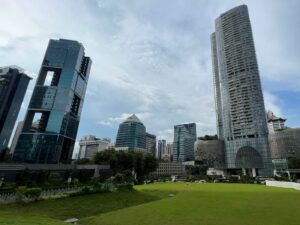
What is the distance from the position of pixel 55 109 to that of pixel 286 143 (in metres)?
119

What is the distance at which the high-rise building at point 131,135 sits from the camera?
528 ft

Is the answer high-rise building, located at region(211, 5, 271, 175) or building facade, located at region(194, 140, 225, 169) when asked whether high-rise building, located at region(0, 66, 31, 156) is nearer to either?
building facade, located at region(194, 140, 225, 169)

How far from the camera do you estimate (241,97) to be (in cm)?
10575

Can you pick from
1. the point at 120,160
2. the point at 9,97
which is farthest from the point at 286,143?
the point at 9,97

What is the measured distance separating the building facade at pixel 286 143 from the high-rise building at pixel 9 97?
438 ft

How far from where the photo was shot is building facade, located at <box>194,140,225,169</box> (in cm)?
11486

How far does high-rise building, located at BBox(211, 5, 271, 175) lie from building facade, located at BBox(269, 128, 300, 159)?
67.2 feet

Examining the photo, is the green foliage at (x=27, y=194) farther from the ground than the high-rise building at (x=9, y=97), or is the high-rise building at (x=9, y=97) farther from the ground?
the high-rise building at (x=9, y=97)

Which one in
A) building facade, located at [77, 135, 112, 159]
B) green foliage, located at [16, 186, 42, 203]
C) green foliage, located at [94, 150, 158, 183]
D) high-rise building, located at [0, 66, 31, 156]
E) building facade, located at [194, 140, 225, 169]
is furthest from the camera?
building facade, located at [77, 135, 112, 159]

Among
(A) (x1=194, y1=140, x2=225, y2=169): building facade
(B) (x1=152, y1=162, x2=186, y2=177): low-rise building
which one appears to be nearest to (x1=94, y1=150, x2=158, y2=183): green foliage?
(A) (x1=194, y1=140, x2=225, y2=169): building facade

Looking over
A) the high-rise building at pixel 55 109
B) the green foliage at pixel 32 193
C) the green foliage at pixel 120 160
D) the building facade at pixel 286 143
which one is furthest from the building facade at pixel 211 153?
the green foliage at pixel 32 193

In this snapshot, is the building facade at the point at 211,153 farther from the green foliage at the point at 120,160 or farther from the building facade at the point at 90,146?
the building facade at the point at 90,146

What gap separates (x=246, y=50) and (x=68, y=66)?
306ft

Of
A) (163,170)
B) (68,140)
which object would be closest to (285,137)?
(163,170)
